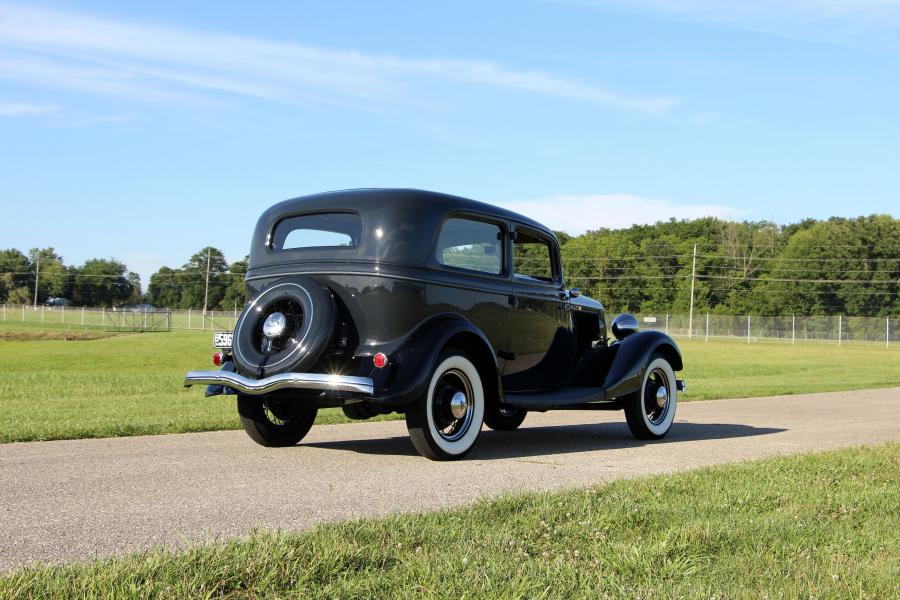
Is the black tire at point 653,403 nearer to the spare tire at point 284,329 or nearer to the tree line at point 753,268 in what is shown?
the spare tire at point 284,329

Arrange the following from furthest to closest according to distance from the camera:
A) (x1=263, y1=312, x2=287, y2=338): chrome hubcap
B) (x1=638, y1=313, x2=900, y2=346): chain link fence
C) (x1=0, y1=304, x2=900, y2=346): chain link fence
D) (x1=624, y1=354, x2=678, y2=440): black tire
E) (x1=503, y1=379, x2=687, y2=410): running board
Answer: (x1=0, y1=304, x2=900, y2=346): chain link fence < (x1=638, y1=313, x2=900, y2=346): chain link fence < (x1=624, y1=354, x2=678, y2=440): black tire < (x1=503, y1=379, x2=687, y2=410): running board < (x1=263, y1=312, x2=287, y2=338): chrome hubcap

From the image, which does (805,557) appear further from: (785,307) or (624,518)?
(785,307)

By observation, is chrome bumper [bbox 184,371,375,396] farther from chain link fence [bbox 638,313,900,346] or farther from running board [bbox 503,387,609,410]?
chain link fence [bbox 638,313,900,346]

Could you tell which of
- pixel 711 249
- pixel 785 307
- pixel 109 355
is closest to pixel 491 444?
pixel 109 355

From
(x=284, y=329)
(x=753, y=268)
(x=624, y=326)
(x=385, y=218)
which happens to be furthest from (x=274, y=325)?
(x=753, y=268)

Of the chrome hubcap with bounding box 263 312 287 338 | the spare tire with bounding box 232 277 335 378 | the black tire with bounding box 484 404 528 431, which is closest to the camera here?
the spare tire with bounding box 232 277 335 378

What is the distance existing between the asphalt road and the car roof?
164 cm

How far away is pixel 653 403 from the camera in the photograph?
31.9 feet

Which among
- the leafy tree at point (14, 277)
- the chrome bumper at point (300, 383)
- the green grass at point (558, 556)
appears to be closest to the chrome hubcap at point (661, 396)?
the chrome bumper at point (300, 383)

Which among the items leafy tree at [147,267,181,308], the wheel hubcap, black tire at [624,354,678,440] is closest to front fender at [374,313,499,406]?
the wheel hubcap

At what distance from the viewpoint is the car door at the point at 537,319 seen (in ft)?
27.7

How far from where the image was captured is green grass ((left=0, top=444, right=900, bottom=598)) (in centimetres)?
334

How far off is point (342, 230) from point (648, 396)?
3868 millimetres

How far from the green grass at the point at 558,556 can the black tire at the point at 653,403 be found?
13.0ft
